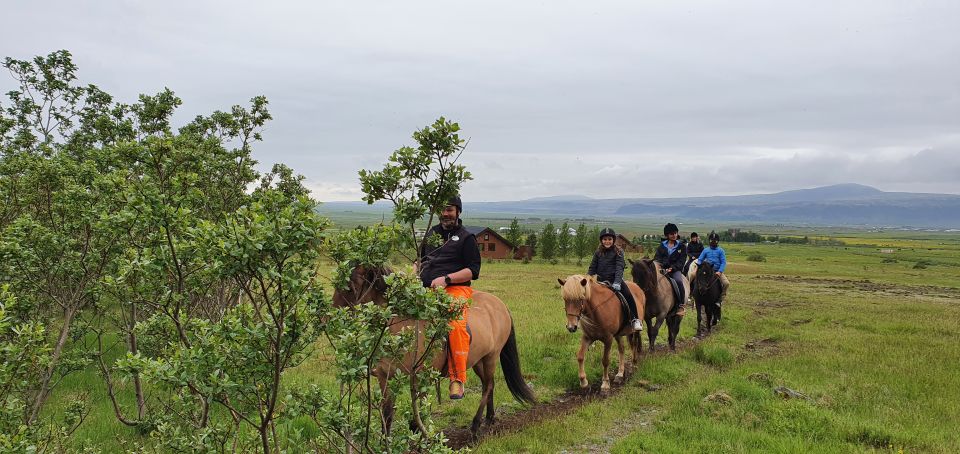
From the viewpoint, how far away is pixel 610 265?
10.4m

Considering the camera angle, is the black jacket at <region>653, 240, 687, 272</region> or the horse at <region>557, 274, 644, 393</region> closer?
the horse at <region>557, 274, 644, 393</region>

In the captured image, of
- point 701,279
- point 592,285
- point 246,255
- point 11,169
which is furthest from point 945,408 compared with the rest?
point 11,169

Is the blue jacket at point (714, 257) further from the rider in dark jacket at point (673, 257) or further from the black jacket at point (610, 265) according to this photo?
the black jacket at point (610, 265)

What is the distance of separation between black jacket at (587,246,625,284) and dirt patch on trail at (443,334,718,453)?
7.34 ft

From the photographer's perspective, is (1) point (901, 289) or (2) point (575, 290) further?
(1) point (901, 289)

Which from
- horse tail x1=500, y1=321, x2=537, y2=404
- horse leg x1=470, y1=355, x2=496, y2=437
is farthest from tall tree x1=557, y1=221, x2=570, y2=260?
horse leg x1=470, y1=355, x2=496, y2=437

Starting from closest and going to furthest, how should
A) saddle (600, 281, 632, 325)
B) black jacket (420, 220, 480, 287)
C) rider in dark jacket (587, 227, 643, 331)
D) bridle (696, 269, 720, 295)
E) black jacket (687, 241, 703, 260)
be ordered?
black jacket (420, 220, 480, 287) → saddle (600, 281, 632, 325) → rider in dark jacket (587, 227, 643, 331) → bridle (696, 269, 720, 295) → black jacket (687, 241, 703, 260)

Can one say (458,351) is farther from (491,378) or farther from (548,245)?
(548,245)

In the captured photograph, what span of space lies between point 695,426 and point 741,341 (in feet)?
27.9

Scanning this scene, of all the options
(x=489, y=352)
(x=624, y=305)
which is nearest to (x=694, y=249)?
(x=624, y=305)

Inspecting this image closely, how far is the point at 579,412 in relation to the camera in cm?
787

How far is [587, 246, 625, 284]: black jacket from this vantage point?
10.2m

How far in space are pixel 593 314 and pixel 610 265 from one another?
4.88 ft

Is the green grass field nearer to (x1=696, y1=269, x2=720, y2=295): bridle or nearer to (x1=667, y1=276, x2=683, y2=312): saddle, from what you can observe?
(x1=667, y1=276, x2=683, y2=312): saddle
